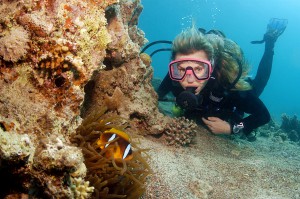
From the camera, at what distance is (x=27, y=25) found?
2121 mm

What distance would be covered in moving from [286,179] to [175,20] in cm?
10433

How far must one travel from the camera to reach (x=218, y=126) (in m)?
5.46

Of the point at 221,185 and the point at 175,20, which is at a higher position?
the point at 175,20

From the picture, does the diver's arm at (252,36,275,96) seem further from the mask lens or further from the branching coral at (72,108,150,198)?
the branching coral at (72,108,150,198)

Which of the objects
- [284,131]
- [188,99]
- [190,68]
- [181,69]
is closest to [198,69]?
[190,68]

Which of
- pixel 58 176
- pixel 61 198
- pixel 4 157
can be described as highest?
pixel 4 157

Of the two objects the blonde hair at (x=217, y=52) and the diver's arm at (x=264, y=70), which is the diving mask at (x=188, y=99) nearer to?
the blonde hair at (x=217, y=52)

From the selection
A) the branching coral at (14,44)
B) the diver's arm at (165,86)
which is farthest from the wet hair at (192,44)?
the branching coral at (14,44)

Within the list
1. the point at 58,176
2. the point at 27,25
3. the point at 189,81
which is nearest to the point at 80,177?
the point at 58,176

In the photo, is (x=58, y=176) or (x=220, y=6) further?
(x=220, y=6)

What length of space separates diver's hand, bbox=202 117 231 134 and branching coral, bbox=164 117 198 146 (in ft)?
2.81

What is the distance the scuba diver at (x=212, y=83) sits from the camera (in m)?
4.93

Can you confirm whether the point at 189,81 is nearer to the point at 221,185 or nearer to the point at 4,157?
the point at 221,185

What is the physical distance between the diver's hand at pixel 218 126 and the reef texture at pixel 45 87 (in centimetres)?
354
